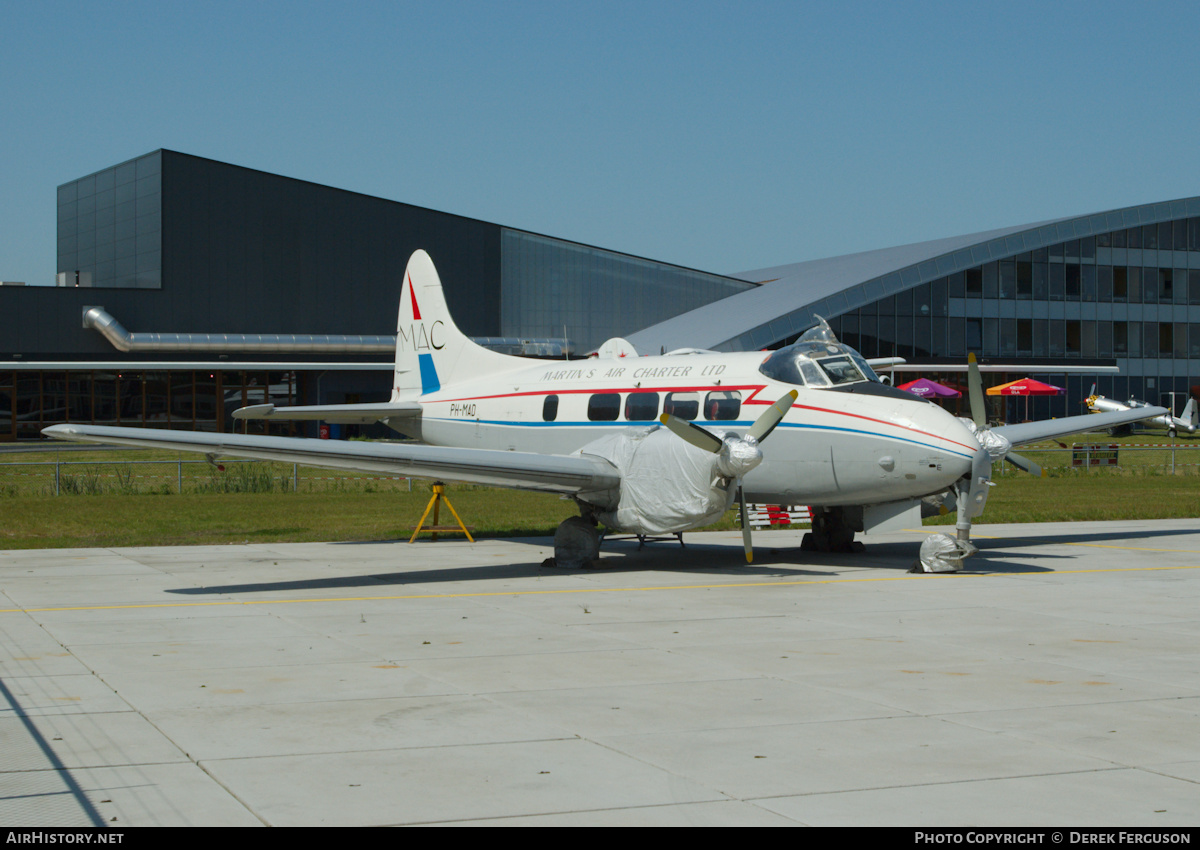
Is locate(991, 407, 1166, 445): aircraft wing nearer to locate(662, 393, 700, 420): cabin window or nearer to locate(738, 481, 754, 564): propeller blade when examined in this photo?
locate(662, 393, 700, 420): cabin window

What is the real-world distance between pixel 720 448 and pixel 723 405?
2.58m

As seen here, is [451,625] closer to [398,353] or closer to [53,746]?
[53,746]

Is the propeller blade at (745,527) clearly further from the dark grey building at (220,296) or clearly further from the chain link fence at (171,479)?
the dark grey building at (220,296)

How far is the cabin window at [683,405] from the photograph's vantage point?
18.7 m

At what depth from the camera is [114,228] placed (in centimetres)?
5869

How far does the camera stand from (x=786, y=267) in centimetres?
8644

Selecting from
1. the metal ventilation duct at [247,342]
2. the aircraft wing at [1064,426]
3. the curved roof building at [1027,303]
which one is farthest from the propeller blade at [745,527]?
the curved roof building at [1027,303]

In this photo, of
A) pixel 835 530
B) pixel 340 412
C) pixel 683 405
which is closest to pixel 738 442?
pixel 683 405

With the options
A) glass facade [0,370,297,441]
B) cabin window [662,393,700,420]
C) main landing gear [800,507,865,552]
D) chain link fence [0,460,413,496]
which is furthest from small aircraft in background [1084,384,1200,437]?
cabin window [662,393,700,420]

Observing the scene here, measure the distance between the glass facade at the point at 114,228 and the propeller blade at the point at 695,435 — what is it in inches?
1814

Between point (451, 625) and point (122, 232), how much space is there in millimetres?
52168

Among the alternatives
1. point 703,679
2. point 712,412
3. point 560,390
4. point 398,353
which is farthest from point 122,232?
point 703,679

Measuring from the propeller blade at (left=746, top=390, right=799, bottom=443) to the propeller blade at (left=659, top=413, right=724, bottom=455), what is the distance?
0.64m

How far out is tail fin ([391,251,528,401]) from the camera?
77.8 ft
